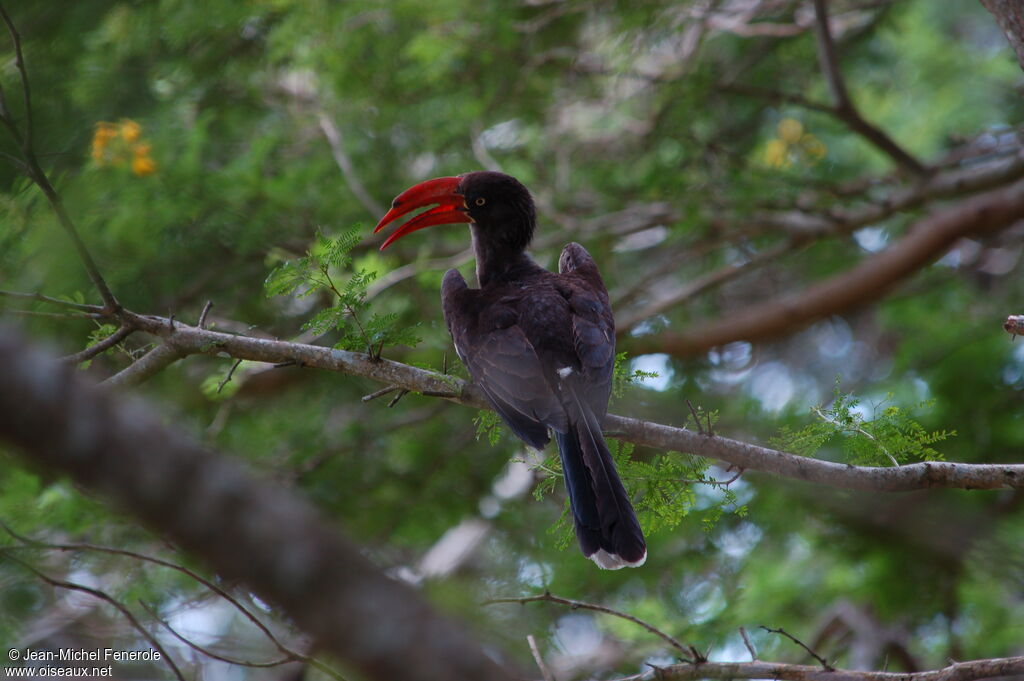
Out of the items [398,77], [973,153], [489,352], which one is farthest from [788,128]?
[489,352]

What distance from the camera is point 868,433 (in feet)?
9.41

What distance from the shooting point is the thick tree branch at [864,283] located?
225 inches

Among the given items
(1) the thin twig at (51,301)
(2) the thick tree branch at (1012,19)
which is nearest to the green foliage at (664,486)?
(1) the thin twig at (51,301)

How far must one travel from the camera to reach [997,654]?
18.4ft

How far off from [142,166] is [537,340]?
2.63 m

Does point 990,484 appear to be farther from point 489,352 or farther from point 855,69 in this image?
point 855,69

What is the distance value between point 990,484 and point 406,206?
100 inches

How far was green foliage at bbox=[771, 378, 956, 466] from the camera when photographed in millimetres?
2809

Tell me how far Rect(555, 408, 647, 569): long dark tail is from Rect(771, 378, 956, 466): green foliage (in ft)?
1.66

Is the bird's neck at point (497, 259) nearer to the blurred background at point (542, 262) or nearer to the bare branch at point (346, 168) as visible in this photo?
the blurred background at point (542, 262)

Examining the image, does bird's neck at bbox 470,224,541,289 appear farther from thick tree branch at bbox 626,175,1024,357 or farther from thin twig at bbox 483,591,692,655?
thin twig at bbox 483,591,692,655

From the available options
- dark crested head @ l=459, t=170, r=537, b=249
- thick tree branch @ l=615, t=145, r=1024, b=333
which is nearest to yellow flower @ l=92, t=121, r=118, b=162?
dark crested head @ l=459, t=170, r=537, b=249

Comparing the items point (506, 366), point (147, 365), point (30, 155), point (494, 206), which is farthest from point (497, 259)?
point (30, 155)

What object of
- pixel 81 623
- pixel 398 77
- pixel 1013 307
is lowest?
pixel 1013 307
